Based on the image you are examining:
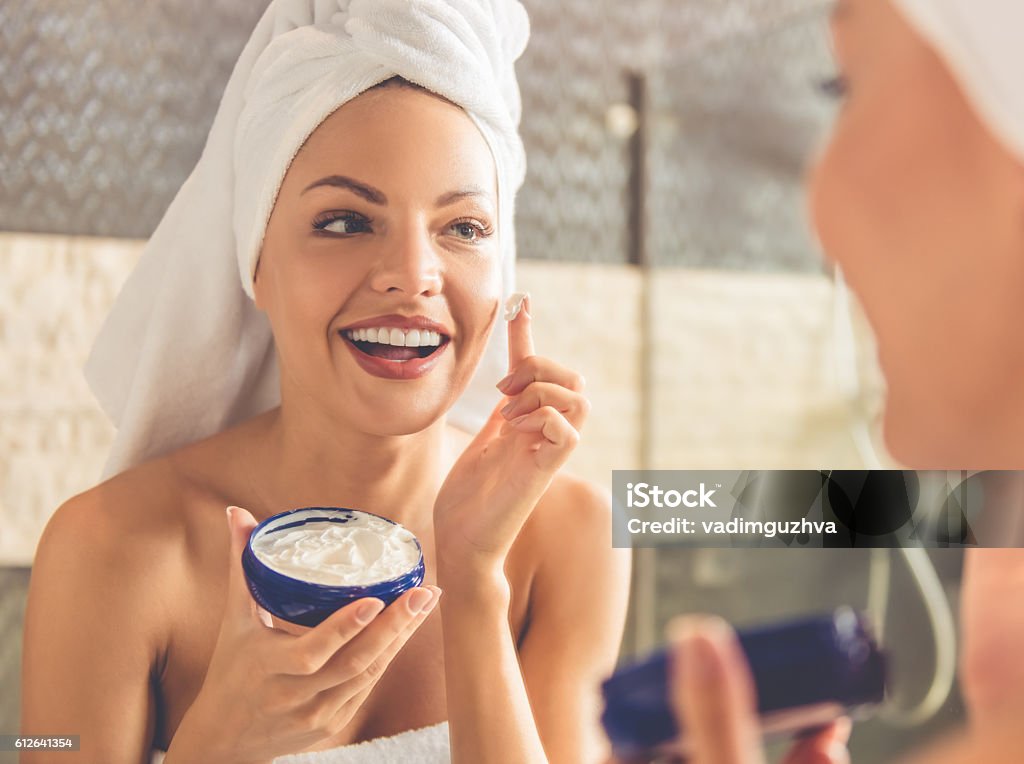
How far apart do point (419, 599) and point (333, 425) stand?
17 cm

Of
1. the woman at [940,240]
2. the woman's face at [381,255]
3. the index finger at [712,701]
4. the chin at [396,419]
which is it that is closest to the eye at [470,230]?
the woman's face at [381,255]

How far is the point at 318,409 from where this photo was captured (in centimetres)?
72

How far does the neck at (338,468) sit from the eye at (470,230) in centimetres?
15

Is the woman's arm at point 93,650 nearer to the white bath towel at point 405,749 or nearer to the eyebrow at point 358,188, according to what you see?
the white bath towel at point 405,749

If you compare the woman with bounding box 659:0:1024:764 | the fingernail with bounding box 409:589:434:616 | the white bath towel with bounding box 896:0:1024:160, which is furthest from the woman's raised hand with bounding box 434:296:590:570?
the white bath towel with bounding box 896:0:1024:160

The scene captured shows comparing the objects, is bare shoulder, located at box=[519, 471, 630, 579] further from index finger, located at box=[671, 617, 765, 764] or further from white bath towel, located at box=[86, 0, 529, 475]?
index finger, located at box=[671, 617, 765, 764]

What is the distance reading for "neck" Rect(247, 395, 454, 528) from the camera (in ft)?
2.36

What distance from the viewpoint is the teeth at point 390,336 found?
68 centimetres

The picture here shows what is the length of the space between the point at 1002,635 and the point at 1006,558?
0.12 meters

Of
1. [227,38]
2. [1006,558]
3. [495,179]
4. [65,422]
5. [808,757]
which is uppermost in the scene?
[227,38]

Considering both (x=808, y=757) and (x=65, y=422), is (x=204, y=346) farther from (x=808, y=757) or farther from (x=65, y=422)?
(x=808, y=757)

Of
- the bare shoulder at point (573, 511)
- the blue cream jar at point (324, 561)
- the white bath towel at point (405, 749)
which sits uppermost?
the bare shoulder at point (573, 511)

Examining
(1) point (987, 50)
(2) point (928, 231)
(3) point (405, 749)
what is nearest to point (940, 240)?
(2) point (928, 231)

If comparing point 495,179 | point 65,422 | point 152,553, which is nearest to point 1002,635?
point 495,179
